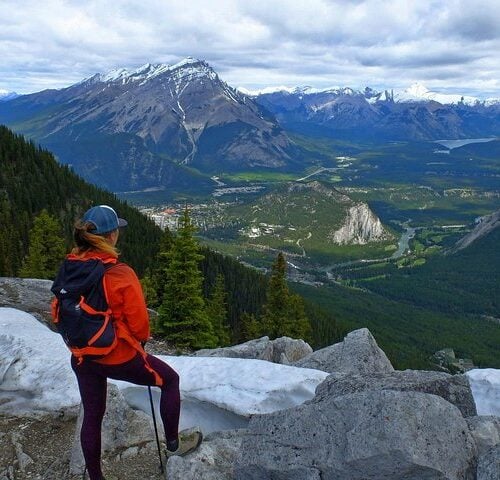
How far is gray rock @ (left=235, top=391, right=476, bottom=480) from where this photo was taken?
301 inches

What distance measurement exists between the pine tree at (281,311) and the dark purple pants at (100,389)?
118 feet

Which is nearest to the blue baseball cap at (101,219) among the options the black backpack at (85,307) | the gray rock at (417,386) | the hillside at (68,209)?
the black backpack at (85,307)

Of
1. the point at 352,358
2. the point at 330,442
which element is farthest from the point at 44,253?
the point at 330,442

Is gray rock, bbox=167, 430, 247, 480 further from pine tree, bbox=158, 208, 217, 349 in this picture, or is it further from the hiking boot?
pine tree, bbox=158, 208, 217, 349

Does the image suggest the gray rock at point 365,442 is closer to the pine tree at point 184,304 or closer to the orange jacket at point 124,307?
the orange jacket at point 124,307


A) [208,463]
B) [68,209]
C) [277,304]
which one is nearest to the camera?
[208,463]

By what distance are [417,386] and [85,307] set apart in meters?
7.23

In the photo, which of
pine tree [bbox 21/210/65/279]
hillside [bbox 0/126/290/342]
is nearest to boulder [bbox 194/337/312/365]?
pine tree [bbox 21/210/65/279]

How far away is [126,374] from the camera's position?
28.0 ft

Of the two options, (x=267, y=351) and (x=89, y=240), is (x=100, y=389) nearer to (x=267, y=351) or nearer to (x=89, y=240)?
(x=89, y=240)

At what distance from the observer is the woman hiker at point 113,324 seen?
775 cm

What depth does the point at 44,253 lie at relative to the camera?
49250 millimetres

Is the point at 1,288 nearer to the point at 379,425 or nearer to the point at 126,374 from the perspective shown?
the point at 126,374

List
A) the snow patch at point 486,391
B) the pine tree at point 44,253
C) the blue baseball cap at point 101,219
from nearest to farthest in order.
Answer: the blue baseball cap at point 101,219 < the snow patch at point 486,391 < the pine tree at point 44,253
